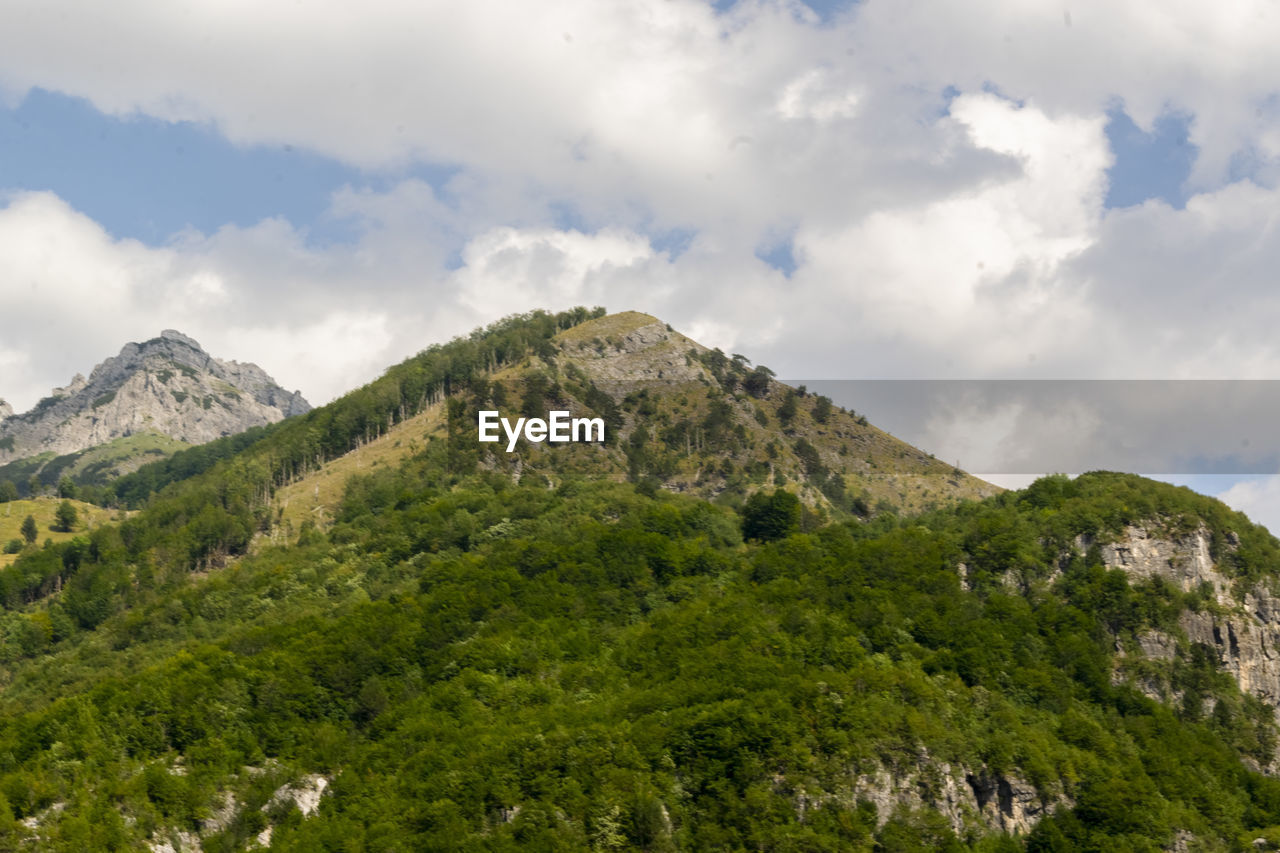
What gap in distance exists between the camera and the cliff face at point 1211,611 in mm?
181875

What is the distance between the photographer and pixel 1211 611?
18375 cm

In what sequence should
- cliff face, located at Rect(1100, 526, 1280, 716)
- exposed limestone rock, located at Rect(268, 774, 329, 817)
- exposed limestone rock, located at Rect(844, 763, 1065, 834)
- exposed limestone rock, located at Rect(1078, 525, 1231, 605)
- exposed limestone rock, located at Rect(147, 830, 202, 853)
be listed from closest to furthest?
exposed limestone rock, located at Rect(147, 830, 202, 853), exposed limestone rock, located at Rect(844, 763, 1065, 834), exposed limestone rock, located at Rect(268, 774, 329, 817), cliff face, located at Rect(1100, 526, 1280, 716), exposed limestone rock, located at Rect(1078, 525, 1231, 605)

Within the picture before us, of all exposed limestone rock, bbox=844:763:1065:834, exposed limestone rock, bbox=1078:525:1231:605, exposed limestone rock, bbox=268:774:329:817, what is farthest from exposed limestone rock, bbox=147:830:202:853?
exposed limestone rock, bbox=1078:525:1231:605

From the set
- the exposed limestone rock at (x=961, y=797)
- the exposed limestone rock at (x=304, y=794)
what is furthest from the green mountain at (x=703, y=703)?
the exposed limestone rock at (x=304, y=794)

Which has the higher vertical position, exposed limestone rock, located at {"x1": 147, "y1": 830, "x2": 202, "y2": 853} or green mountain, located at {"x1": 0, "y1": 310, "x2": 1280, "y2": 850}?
green mountain, located at {"x1": 0, "y1": 310, "x2": 1280, "y2": 850}

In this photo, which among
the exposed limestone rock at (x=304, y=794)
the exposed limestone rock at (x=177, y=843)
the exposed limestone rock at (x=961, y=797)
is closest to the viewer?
the exposed limestone rock at (x=177, y=843)

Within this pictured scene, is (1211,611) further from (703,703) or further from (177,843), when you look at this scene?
(177,843)

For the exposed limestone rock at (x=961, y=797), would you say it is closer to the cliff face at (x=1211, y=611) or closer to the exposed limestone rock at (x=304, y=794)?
the cliff face at (x=1211, y=611)

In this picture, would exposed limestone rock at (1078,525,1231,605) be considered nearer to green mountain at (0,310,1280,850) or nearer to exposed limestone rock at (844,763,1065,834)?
green mountain at (0,310,1280,850)

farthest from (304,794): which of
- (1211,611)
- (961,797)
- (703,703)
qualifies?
(1211,611)

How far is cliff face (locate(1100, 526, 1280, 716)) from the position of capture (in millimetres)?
181875

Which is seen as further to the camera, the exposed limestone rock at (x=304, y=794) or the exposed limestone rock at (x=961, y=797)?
the exposed limestone rock at (x=304, y=794)

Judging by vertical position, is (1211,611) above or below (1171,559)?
below

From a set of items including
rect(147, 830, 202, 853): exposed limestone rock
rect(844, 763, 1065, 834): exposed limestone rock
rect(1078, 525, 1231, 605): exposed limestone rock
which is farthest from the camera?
rect(1078, 525, 1231, 605): exposed limestone rock
